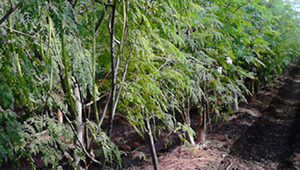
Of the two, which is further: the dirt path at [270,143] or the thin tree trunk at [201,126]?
the thin tree trunk at [201,126]

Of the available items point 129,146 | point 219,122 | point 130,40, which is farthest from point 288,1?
point 130,40

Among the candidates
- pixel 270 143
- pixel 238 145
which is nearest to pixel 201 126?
pixel 238 145

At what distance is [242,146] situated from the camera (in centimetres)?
542

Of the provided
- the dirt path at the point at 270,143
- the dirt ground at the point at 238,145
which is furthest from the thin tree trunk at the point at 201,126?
the dirt path at the point at 270,143

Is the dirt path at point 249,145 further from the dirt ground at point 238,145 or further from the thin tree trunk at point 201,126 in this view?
the thin tree trunk at point 201,126

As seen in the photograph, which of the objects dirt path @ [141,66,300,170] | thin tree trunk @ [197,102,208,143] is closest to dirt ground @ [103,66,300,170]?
dirt path @ [141,66,300,170]

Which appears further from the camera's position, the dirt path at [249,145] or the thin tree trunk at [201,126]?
the thin tree trunk at [201,126]

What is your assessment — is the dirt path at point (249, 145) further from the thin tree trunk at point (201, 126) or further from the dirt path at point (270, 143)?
the thin tree trunk at point (201, 126)

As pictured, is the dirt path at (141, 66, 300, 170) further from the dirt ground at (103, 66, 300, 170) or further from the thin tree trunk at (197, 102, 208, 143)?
the thin tree trunk at (197, 102, 208, 143)

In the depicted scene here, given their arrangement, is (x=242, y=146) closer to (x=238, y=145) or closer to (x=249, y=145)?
(x=238, y=145)

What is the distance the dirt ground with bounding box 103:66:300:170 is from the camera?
4602mm

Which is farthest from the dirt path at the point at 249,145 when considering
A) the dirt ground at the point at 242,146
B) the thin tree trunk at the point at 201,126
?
the thin tree trunk at the point at 201,126

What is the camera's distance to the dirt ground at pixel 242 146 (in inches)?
181

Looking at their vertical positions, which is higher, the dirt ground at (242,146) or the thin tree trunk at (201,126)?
the thin tree trunk at (201,126)
